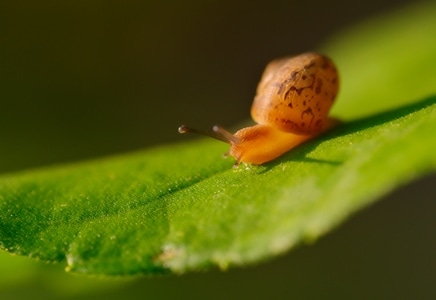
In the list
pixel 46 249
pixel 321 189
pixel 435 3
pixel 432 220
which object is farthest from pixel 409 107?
pixel 432 220

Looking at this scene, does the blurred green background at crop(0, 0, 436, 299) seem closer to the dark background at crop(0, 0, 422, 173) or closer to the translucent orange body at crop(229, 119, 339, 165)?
the dark background at crop(0, 0, 422, 173)

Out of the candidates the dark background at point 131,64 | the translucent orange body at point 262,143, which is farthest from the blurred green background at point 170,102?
the translucent orange body at point 262,143

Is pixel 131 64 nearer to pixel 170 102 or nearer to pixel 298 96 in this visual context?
pixel 170 102

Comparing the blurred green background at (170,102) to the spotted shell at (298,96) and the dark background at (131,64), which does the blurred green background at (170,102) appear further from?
the spotted shell at (298,96)

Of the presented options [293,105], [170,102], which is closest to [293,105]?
[293,105]

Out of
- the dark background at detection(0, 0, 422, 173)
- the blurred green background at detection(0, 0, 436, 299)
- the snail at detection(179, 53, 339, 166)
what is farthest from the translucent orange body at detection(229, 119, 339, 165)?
the dark background at detection(0, 0, 422, 173)

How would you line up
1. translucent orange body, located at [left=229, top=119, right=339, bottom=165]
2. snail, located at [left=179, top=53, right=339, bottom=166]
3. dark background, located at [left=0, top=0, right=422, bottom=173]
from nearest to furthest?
translucent orange body, located at [left=229, top=119, right=339, bottom=165]
snail, located at [left=179, top=53, right=339, bottom=166]
dark background, located at [left=0, top=0, right=422, bottom=173]
